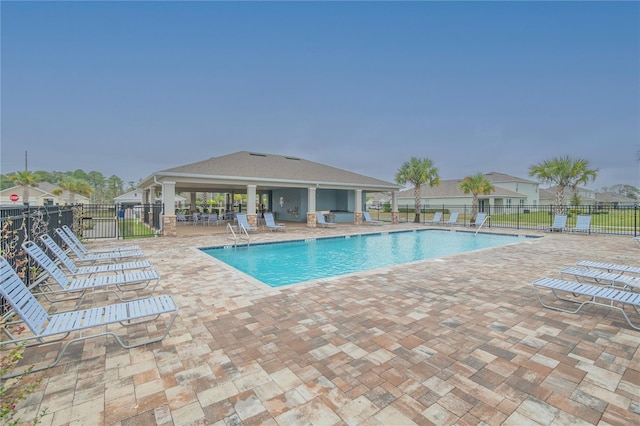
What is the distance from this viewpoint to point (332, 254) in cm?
1209

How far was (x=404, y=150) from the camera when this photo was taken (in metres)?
47.8

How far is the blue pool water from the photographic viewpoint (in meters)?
9.08

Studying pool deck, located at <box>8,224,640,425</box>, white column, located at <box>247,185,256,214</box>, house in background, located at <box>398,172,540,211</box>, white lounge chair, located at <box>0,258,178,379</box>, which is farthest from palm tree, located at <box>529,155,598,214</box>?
white lounge chair, located at <box>0,258,178,379</box>

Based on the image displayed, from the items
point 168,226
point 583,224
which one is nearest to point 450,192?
point 583,224

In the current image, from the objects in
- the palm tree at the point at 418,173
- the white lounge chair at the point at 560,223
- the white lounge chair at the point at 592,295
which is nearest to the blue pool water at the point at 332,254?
the white lounge chair at the point at 560,223

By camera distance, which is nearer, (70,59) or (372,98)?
(70,59)

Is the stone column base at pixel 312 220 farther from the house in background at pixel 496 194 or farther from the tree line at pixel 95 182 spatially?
the tree line at pixel 95 182

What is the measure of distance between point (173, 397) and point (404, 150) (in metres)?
48.7

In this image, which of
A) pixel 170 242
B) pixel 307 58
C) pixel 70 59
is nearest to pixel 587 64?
pixel 307 58

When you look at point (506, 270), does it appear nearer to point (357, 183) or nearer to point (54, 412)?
point (54, 412)

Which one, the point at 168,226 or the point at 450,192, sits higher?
the point at 450,192

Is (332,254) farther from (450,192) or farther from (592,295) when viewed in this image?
(450,192)

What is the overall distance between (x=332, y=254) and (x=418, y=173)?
15.7 m

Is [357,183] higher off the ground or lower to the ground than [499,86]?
lower
